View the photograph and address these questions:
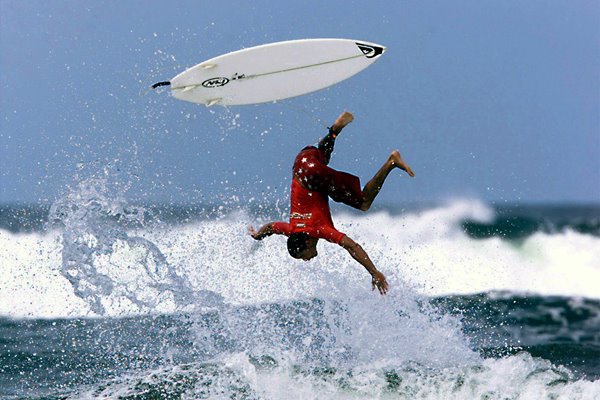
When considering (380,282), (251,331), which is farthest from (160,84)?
(380,282)

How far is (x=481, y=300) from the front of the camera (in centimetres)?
1524

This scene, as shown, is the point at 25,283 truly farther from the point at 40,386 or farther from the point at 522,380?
the point at 522,380

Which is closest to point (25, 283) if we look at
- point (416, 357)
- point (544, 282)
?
point (416, 357)

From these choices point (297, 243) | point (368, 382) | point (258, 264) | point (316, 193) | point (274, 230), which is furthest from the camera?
point (258, 264)

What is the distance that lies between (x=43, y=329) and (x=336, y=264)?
454cm

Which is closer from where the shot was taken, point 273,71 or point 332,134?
point 332,134

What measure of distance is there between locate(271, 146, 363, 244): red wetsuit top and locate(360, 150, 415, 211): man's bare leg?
0.08 metres

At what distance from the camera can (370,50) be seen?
1022cm

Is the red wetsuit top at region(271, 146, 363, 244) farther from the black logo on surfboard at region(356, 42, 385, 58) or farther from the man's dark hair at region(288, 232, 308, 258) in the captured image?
the black logo on surfboard at region(356, 42, 385, 58)

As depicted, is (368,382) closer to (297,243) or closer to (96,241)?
(297,243)

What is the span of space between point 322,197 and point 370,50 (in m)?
2.25

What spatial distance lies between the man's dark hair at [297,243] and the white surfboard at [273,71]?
7.68 feet

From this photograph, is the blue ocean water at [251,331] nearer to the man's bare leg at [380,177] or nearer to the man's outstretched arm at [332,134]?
the man's bare leg at [380,177]

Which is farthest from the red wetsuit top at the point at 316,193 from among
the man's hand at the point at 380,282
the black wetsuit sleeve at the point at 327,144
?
the man's hand at the point at 380,282
